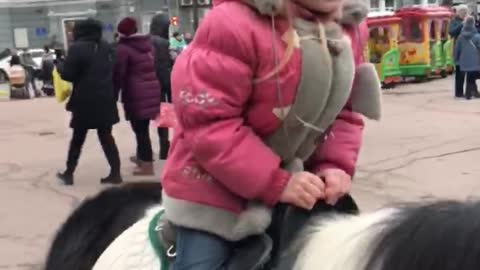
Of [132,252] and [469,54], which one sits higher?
[132,252]

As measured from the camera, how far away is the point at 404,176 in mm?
8758

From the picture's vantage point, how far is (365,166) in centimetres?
945

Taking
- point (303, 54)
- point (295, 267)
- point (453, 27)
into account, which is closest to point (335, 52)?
point (303, 54)

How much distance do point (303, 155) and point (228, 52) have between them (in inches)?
15.7

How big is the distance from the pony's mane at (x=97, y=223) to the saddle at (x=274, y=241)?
0.41 meters

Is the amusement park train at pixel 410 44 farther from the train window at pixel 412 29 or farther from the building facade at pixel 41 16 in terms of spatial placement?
the building facade at pixel 41 16

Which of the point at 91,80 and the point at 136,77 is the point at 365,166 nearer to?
the point at 136,77

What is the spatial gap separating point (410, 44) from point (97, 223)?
1902 centimetres

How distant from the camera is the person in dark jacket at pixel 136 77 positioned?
29.9 ft

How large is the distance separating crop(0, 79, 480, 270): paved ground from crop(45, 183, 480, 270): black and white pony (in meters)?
2.82

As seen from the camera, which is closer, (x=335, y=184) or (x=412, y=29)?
(x=335, y=184)

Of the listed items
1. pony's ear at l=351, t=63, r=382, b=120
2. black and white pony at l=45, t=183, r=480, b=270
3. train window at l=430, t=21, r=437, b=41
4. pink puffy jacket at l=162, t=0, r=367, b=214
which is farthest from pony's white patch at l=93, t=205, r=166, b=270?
train window at l=430, t=21, r=437, b=41

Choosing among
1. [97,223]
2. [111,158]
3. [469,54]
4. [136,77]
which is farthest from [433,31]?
[97,223]

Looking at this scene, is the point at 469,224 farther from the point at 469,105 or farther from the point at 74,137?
the point at 469,105
